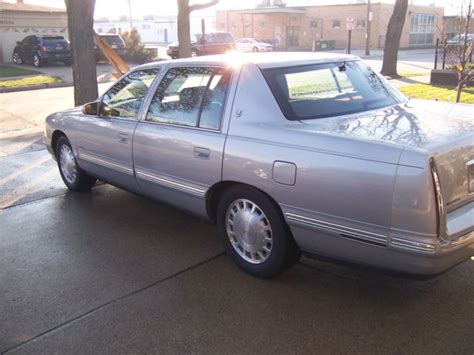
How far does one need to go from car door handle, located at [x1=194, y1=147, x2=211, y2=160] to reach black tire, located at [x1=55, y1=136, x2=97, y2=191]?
2.39 metres

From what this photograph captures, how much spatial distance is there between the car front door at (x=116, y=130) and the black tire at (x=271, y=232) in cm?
135

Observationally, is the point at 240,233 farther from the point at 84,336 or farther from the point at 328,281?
the point at 84,336

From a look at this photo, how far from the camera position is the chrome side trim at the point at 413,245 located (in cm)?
280

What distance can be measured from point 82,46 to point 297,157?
554cm

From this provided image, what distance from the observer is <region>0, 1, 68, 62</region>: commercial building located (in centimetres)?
2769

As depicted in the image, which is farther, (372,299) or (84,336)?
(372,299)

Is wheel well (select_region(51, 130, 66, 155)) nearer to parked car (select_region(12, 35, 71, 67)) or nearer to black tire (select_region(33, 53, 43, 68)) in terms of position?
parked car (select_region(12, 35, 71, 67))

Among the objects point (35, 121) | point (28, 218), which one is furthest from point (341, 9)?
point (28, 218)

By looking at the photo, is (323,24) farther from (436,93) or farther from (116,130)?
(116,130)

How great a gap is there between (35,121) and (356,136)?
995 centimetres

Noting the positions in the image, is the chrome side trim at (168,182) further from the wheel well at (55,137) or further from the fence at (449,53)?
the fence at (449,53)

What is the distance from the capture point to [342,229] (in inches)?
122

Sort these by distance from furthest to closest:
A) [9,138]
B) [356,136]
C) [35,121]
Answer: [35,121], [9,138], [356,136]

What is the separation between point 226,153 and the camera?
373 cm
